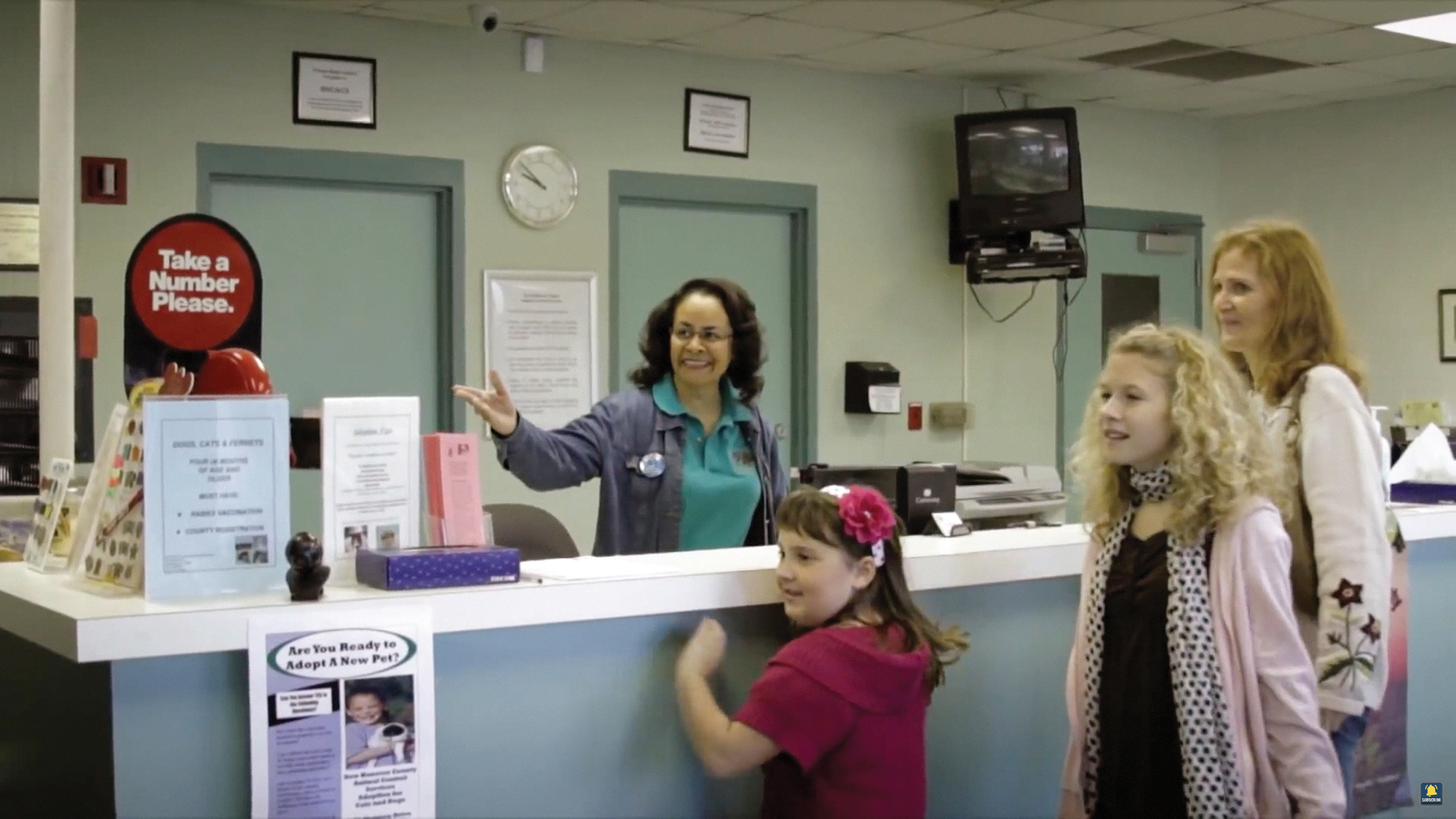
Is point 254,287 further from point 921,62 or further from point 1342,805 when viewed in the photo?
point 921,62

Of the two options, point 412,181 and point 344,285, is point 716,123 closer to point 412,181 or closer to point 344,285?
point 412,181

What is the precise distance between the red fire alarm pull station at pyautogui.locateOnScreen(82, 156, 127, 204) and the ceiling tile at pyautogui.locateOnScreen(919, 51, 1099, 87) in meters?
2.98

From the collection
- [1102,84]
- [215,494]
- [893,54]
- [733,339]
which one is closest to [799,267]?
[893,54]

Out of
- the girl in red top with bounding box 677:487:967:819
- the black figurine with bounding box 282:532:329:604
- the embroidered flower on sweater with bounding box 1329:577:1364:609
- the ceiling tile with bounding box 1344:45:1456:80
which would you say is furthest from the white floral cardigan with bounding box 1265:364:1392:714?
the ceiling tile with bounding box 1344:45:1456:80

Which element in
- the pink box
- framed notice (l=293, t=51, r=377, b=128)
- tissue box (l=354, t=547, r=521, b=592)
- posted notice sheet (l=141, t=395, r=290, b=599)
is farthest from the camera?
framed notice (l=293, t=51, r=377, b=128)

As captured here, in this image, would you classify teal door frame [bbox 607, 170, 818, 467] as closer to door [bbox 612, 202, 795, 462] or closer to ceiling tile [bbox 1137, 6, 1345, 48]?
door [bbox 612, 202, 795, 462]

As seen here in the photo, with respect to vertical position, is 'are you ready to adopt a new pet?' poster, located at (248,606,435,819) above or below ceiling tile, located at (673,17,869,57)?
below

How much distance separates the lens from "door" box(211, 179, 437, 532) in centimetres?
471

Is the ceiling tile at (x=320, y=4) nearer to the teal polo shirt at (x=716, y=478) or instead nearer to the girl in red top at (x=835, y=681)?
the teal polo shirt at (x=716, y=478)

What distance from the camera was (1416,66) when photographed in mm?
5863

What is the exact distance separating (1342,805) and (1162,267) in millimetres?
5124

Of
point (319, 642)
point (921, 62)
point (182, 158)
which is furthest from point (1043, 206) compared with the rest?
point (319, 642)

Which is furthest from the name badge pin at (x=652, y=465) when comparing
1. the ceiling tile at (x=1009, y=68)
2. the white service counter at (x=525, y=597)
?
the ceiling tile at (x=1009, y=68)

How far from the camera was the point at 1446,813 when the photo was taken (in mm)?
3236
